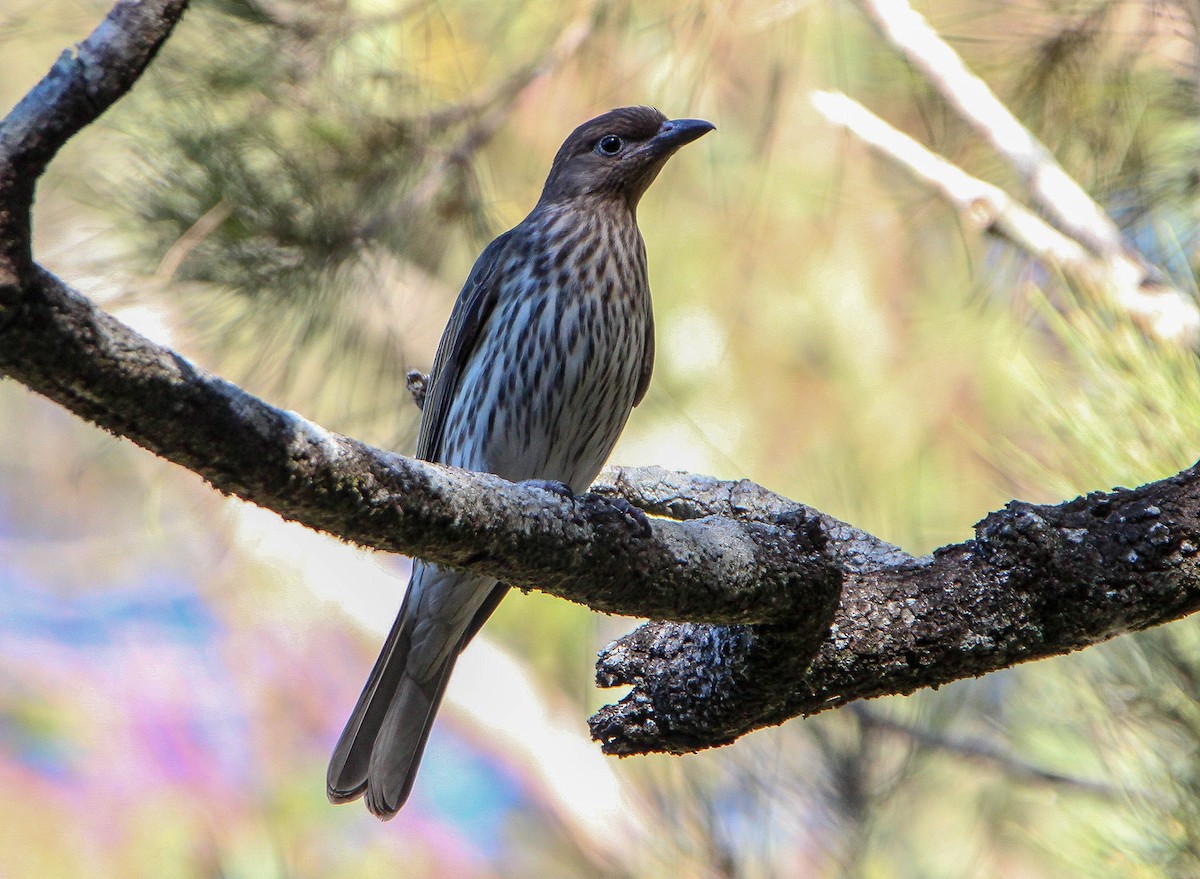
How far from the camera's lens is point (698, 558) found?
6.29 ft

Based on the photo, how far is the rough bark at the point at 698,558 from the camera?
131cm

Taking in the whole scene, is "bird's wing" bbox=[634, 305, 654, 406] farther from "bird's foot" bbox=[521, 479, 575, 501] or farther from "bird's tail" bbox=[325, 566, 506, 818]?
"bird's foot" bbox=[521, 479, 575, 501]

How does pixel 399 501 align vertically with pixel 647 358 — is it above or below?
below

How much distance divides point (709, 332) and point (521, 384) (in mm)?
2621

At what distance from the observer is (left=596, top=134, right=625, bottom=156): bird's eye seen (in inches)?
142

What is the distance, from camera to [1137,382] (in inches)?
95.9

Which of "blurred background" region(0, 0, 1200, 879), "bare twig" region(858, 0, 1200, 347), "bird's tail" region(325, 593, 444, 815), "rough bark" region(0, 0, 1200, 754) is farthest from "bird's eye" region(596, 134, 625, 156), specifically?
"rough bark" region(0, 0, 1200, 754)

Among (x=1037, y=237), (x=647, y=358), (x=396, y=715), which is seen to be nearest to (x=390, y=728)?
(x=396, y=715)

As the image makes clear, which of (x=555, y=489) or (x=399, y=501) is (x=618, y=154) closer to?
(x=555, y=489)

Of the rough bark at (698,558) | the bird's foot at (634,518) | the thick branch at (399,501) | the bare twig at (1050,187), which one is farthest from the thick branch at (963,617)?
the bare twig at (1050,187)

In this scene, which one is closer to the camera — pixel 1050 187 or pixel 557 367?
pixel 557 367

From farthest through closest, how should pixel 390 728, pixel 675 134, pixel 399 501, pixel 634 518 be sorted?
pixel 675 134, pixel 390 728, pixel 634 518, pixel 399 501

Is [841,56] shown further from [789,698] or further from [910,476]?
[789,698]

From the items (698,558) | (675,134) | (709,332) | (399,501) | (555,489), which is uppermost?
(709,332)
